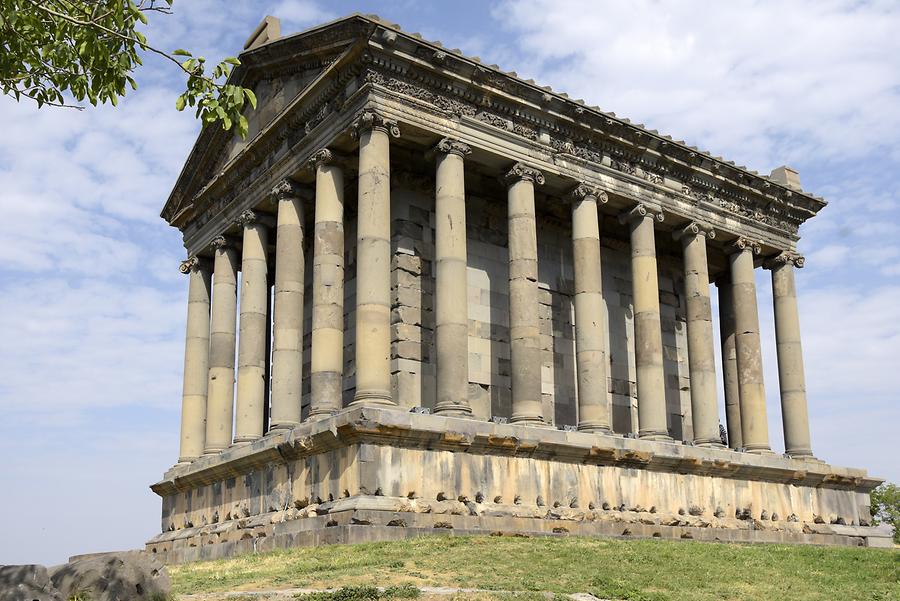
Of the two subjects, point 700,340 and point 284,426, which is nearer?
point 284,426

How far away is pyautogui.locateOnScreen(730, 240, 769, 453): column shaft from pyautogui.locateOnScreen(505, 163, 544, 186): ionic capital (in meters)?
8.92

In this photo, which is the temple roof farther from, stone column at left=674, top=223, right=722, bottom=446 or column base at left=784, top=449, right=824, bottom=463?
column base at left=784, top=449, right=824, bottom=463

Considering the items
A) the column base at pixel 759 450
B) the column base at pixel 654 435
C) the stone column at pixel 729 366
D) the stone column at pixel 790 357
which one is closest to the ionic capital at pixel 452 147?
the column base at pixel 654 435

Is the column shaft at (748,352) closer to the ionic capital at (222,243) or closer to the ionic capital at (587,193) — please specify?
the ionic capital at (587,193)

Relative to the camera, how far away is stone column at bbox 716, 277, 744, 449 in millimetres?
33406

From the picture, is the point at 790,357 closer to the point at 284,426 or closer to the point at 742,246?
the point at 742,246

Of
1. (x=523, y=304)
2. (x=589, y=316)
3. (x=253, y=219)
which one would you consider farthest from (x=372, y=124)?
(x=589, y=316)

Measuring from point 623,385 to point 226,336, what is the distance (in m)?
12.5

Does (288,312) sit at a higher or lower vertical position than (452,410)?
higher

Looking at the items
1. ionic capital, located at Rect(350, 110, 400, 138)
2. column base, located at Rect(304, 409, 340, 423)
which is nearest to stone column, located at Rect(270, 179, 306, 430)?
column base, located at Rect(304, 409, 340, 423)

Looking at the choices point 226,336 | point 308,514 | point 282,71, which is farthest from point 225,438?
point 282,71

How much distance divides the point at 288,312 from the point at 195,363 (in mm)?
6705

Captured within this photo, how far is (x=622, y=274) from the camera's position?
107ft

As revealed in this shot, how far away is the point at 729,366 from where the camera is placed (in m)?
33.9
